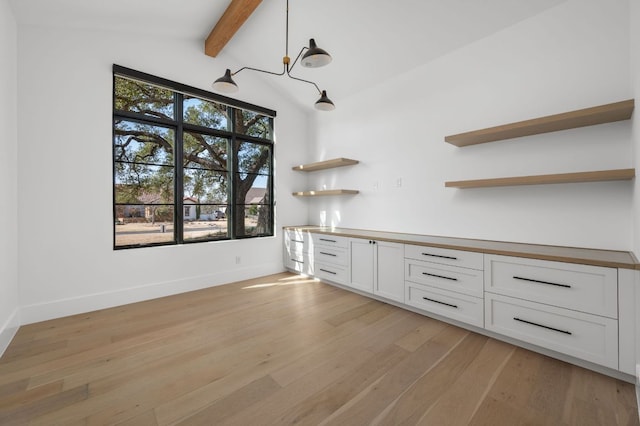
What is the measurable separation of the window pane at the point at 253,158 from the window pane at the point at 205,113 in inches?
15.2

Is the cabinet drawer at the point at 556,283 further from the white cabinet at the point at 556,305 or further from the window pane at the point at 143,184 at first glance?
the window pane at the point at 143,184

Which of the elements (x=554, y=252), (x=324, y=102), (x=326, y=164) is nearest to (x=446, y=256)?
(x=554, y=252)

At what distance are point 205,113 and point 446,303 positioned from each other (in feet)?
12.4

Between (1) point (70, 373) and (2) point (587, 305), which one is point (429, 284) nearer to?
(2) point (587, 305)

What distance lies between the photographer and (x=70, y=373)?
1.90m

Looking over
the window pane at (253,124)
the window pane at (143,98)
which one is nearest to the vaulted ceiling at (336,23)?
the window pane at (143,98)

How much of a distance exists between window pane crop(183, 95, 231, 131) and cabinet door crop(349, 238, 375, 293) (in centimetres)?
252

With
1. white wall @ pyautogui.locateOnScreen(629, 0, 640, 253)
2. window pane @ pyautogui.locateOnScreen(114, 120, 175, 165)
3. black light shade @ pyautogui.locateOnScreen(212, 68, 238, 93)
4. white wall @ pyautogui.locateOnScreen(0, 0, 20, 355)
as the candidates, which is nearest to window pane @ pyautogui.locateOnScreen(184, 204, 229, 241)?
window pane @ pyautogui.locateOnScreen(114, 120, 175, 165)

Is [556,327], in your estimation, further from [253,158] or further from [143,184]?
[143,184]

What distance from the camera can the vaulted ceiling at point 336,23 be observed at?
2641 millimetres

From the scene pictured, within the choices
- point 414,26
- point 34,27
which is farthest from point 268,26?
point 34,27

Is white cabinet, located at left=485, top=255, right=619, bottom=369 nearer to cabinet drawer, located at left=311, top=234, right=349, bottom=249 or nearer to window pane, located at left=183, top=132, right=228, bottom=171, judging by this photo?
cabinet drawer, located at left=311, top=234, right=349, bottom=249

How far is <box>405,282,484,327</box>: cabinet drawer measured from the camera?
246 centimetres

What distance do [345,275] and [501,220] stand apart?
1.85 m
